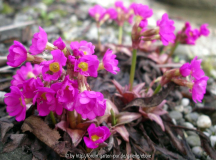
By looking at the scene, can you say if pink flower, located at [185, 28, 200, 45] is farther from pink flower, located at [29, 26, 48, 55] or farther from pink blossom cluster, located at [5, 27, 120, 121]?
pink flower, located at [29, 26, 48, 55]

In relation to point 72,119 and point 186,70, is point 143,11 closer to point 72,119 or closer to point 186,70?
point 186,70

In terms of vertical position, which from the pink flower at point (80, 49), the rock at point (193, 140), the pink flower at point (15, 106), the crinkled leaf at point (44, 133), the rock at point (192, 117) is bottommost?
the rock at point (193, 140)

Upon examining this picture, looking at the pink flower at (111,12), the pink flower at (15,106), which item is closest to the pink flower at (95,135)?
the pink flower at (15,106)

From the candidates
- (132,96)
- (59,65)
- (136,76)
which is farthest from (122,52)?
(59,65)

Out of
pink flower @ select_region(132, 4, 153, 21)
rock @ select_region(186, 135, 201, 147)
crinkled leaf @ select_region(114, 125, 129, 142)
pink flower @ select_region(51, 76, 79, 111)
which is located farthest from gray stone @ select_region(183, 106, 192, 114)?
pink flower @ select_region(51, 76, 79, 111)

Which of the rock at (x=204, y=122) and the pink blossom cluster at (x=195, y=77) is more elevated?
the pink blossom cluster at (x=195, y=77)

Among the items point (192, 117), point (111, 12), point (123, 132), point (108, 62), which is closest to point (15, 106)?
point (108, 62)

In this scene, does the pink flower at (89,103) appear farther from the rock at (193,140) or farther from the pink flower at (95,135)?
the rock at (193,140)
